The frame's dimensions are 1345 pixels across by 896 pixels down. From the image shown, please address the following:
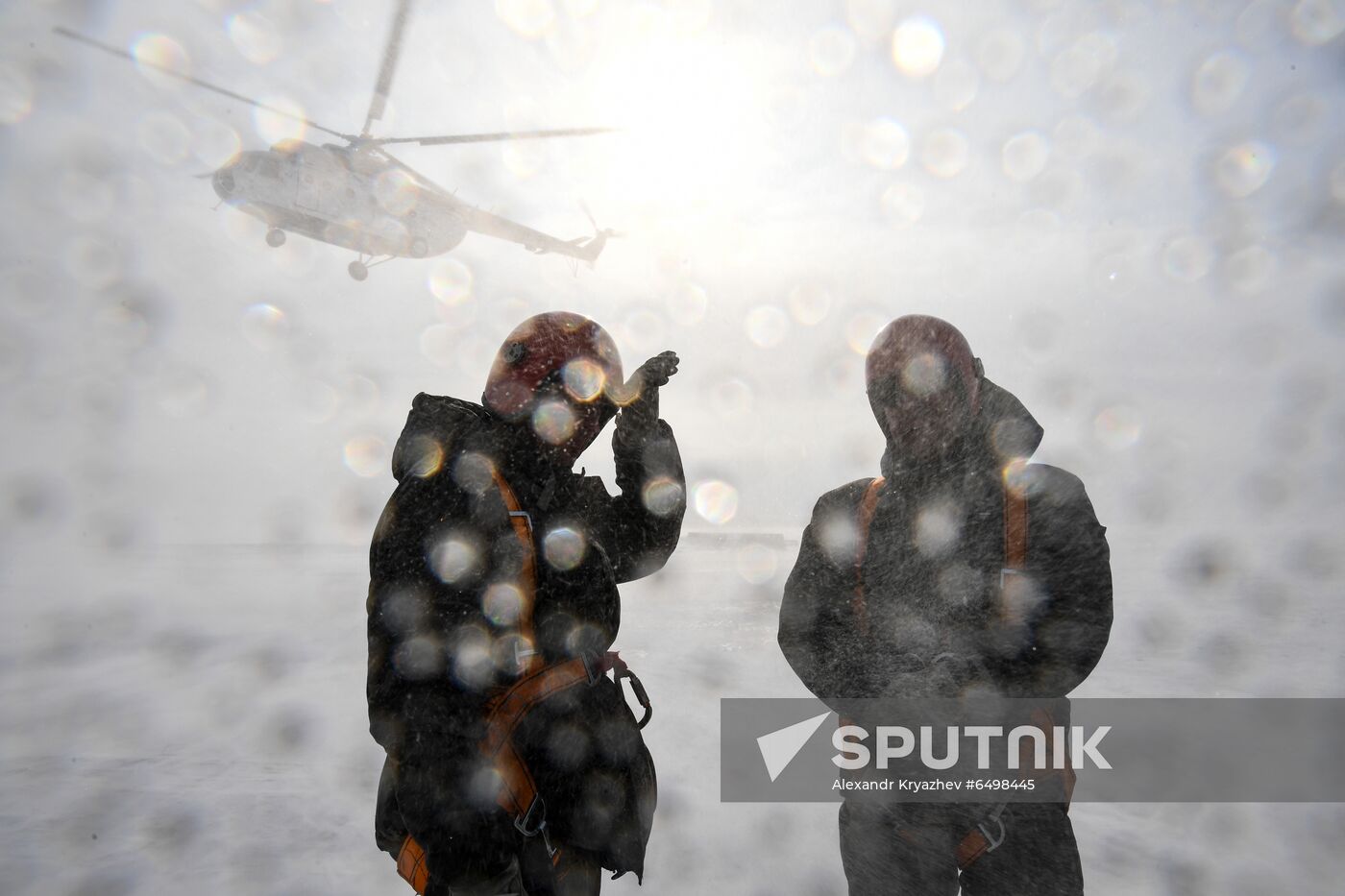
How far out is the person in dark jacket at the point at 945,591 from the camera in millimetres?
2031

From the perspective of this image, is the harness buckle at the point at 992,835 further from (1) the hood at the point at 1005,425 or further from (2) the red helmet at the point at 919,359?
(2) the red helmet at the point at 919,359

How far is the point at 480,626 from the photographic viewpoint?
1732mm

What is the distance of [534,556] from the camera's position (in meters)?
1.82

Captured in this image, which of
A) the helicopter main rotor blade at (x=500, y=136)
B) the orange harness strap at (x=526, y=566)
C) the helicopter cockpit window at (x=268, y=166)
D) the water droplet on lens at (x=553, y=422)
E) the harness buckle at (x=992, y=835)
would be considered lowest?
the harness buckle at (x=992, y=835)

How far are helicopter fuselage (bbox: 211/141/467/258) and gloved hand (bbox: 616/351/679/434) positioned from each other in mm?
24992

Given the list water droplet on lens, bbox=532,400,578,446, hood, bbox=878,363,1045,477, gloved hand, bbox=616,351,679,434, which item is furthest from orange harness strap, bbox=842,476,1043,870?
water droplet on lens, bbox=532,400,578,446

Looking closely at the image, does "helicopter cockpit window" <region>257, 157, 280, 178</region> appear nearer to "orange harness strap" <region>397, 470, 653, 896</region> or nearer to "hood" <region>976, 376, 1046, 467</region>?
"orange harness strap" <region>397, 470, 653, 896</region>

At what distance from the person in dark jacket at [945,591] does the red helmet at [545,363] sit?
107cm

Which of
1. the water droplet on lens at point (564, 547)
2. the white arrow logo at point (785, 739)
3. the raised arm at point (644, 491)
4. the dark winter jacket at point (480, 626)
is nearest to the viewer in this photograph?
the dark winter jacket at point (480, 626)

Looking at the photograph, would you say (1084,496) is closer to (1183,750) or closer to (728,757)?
(728,757)

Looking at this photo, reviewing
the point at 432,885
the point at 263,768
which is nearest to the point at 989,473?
the point at 432,885

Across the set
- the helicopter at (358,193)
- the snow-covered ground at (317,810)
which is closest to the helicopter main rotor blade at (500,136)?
the helicopter at (358,193)

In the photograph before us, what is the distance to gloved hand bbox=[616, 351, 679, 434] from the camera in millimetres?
2248

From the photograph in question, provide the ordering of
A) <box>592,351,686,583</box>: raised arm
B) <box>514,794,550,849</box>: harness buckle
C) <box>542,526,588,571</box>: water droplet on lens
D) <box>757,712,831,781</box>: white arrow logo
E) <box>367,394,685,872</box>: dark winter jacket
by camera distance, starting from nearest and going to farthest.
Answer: <box>367,394,685,872</box>: dark winter jacket < <box>514,794,550,849</box>: harness buckle < <box>542,526,588,571</box>: water droplet on lens < <box>592,351,686,583</box>: raised arm < <box>757,712,831,781</box>: white arrow logo
